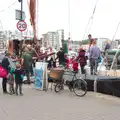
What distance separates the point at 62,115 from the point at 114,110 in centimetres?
164

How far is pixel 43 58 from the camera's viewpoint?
20.2m

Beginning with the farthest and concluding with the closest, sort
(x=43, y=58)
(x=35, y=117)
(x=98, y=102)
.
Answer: (x=43, y=58) → (x=98, y=102) → (x=35, y=117)

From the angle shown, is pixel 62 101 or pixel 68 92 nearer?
pixel 62 101

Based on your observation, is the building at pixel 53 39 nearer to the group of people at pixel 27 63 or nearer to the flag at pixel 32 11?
the flag at pixel 32 11

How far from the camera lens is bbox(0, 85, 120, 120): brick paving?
862cm

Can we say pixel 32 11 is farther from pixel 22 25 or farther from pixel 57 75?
pixel 57 75

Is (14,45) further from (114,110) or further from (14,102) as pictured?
(114,110)

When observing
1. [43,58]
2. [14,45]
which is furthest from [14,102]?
[14,45]

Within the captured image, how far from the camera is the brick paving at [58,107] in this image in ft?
28.3

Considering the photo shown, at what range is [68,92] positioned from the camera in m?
13.6

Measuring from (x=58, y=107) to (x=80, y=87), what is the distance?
2.86 meters

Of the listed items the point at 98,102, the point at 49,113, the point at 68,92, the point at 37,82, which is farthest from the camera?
the point at 37,82

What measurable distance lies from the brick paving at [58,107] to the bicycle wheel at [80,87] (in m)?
0.22

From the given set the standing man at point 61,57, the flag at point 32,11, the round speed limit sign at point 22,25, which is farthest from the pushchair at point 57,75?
the flag at point 32,11
